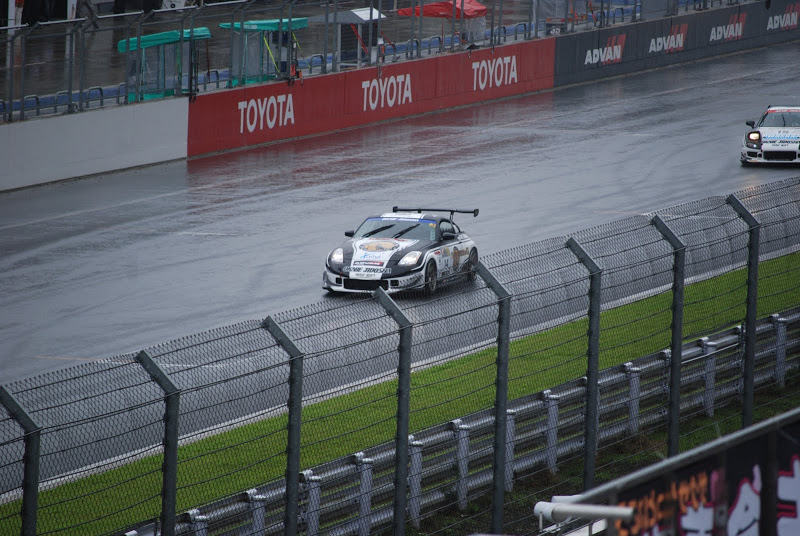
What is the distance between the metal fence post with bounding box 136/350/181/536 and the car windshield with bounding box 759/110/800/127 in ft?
82.6

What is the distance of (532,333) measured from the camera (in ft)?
29.8

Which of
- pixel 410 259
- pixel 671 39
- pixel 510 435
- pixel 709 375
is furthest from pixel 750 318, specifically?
pixel 671 39

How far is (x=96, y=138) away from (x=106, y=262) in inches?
315

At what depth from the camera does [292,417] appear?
7602 millimetres

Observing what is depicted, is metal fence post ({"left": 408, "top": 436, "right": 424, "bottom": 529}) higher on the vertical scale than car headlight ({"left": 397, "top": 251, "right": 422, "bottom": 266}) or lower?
higher

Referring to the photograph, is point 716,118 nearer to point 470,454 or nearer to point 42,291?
point 42,291

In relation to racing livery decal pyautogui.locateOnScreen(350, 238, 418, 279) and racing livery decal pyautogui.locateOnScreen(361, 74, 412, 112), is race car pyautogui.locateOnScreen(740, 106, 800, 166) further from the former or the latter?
racing livery decal pyautogui.locateOnScreen(350, 238, 418, 279)

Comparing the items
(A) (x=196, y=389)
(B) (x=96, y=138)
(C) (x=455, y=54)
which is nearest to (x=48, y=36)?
(B) (x=96, y=138)

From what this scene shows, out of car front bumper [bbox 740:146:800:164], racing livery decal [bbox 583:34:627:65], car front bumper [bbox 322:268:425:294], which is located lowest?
car front bumper [bbox 322:268:425:294]

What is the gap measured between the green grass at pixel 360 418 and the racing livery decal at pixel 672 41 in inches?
1416

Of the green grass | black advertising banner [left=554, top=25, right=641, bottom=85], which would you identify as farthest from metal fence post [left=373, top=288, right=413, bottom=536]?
black advertising banner [left=554, top=25, right=641, bottom=85]

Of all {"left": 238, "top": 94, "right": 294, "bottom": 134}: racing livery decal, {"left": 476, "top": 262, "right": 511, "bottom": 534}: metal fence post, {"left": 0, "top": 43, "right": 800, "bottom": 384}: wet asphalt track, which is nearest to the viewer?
{"left": 476, "top": 262, "right": 511, "bottom": 534}: metal fence post

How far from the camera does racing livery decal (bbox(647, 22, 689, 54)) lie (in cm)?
4697

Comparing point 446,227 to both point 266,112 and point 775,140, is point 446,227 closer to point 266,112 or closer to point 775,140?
Result: point 775,140
